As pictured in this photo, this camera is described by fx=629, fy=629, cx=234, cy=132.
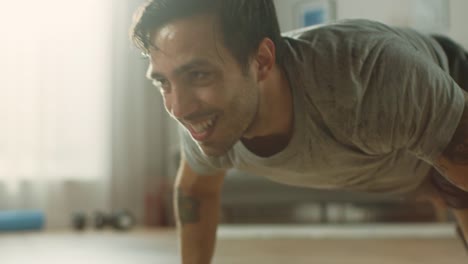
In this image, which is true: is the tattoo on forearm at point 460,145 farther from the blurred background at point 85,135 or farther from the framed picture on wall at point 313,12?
the blurred background at point 85,135

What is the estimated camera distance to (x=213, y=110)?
442mm

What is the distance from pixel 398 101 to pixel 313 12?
127 mm

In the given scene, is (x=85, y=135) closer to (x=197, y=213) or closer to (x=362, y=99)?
(x=197, y=213)

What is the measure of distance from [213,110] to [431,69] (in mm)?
176

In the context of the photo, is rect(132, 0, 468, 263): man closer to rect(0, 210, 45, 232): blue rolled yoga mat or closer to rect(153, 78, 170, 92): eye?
rect(153, 78, 170, 92): eye

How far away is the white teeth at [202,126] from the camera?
0.45 meters

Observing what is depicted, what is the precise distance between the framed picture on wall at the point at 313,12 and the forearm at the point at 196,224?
0.78 feet

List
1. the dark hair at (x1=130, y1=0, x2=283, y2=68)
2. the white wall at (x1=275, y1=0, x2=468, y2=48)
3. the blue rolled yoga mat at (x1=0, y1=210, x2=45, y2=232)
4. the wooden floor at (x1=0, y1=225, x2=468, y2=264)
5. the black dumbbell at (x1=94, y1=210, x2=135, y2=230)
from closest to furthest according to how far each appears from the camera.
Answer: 1. the dark hair at (x1=130, y1=0, x2=283, y2=68)
2. the white wall at (x1=275, y1=0, x2=468, y2=48)
3. the wooden floor at (x1=0, y1=225, x2=468, y2=264)
4. the blue rolled yoga mat at (x1=0, y1=210, x2=45, y2=232)
5. the black dumbbell at (x1=94, y1=210, x2=135, y2=230)

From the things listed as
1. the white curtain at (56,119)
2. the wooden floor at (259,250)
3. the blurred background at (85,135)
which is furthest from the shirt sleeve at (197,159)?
the white curtain at (56,119)

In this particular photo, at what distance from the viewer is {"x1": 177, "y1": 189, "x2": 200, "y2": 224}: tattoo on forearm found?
2.27 feet

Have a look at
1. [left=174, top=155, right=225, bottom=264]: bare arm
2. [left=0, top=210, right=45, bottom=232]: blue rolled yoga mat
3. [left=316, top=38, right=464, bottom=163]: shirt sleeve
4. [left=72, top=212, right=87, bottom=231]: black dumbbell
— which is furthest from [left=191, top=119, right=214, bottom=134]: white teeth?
[left=72, top=212, right=87, bottom=231]: black dumbbell

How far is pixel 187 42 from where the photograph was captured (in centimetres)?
42

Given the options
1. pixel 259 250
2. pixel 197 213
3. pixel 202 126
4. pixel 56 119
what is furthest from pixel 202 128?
pixel 56 119

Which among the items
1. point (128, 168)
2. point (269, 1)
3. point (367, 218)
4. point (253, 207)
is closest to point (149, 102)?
point (128, 168)
